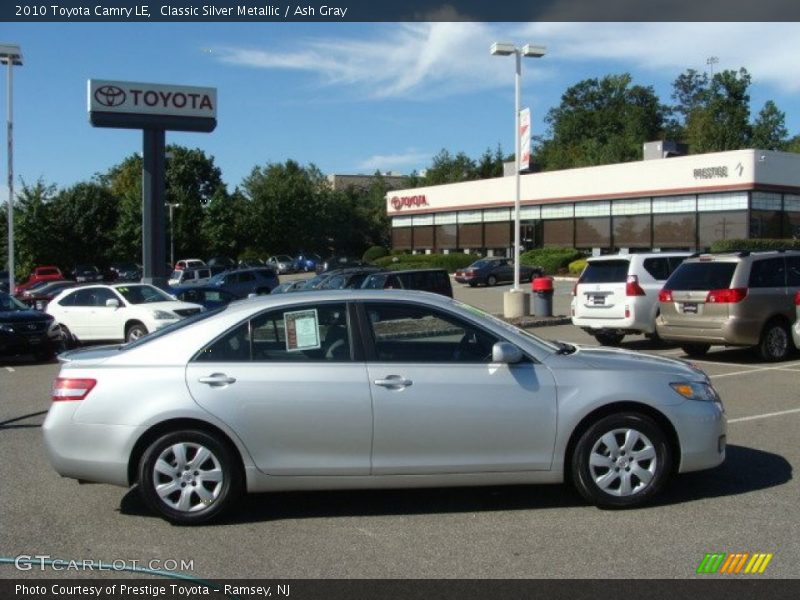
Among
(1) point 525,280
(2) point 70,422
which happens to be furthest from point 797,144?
(2) point 70,422

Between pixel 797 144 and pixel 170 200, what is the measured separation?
5568 centimetres

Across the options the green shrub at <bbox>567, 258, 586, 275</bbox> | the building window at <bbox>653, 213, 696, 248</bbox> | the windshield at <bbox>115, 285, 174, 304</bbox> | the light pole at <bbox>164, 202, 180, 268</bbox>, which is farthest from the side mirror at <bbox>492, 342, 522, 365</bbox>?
the light pole at <bbox>164, 202, 180, 268</bbox>

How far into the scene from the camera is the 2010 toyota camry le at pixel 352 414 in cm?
580

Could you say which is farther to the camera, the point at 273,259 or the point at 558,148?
the point at 558,148

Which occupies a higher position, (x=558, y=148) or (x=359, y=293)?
(x=558, y=148)

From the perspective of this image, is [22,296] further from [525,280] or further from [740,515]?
[740,515]

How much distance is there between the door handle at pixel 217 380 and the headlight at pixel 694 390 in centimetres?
313

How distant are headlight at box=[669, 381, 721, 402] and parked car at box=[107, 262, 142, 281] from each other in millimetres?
53867

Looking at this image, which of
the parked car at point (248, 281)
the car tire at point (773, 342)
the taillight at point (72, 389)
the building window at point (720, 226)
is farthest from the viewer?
the building window at point (720, 226)

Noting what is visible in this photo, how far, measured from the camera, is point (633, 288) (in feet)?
51.1

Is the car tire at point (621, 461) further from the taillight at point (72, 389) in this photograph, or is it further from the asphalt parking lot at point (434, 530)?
the taillight at point (72, 389)

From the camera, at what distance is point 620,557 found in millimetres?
5113

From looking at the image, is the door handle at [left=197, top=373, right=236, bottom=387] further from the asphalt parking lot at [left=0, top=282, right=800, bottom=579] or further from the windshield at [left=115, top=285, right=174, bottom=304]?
the windshield at [left=115, top=285, right=174, bottom=304]

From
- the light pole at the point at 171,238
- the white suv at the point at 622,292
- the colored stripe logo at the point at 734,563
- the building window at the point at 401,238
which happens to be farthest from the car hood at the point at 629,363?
the light pole at the point at 171,238
